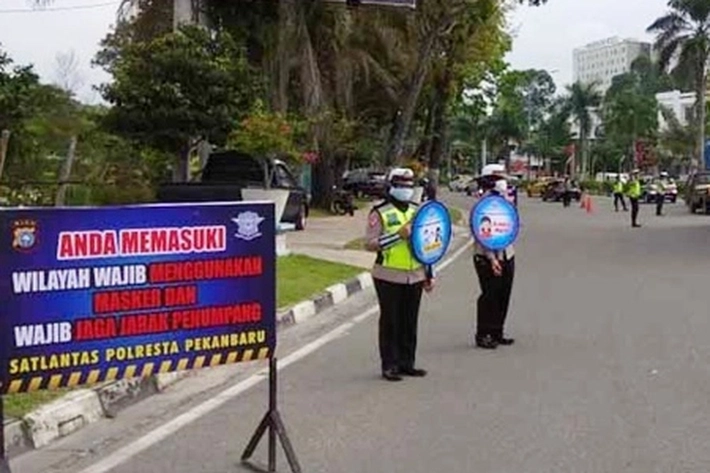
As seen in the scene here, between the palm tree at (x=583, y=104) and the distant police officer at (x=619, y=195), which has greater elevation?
the palm tree at (x=583, y=104)

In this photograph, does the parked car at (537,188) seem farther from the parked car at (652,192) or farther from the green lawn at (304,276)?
the green lawn at (304,276)

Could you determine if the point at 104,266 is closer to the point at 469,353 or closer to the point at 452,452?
the point at 452,452

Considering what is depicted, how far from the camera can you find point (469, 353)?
10.7 meters

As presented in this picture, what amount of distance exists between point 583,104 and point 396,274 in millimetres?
111490

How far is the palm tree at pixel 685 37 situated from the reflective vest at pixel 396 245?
211ft

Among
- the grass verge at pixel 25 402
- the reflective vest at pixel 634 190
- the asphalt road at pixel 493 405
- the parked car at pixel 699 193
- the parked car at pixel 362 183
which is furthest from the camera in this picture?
the parked car at pixel 362 183

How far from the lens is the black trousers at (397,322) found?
9430mm

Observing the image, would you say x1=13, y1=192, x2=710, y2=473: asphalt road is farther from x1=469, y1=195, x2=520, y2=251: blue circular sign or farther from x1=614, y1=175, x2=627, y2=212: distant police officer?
x1=614, y1=175, x2=627, y2=212: distant police officer

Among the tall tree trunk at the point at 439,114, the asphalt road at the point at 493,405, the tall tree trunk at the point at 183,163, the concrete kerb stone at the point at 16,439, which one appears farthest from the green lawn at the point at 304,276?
the tall tree trunk at the point at 439,114

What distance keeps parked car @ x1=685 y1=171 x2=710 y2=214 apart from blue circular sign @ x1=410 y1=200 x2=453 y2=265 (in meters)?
38.6

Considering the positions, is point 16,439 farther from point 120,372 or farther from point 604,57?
point 604,57

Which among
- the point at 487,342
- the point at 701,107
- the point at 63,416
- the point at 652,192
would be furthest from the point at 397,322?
the point at 701,107

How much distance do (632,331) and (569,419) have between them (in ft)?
14.7

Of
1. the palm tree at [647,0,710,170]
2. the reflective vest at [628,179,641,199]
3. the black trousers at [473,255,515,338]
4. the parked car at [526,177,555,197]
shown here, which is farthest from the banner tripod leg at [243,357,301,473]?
the parked car at [526,177,555,197]
